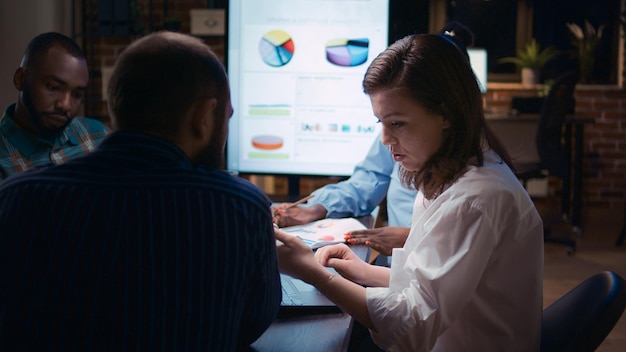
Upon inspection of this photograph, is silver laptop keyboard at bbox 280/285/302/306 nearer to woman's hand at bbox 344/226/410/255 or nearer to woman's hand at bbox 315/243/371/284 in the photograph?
woman's hand at bbox 315/243/371/284

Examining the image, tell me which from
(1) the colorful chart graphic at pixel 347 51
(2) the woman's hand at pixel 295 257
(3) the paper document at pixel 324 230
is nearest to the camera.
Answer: (2) the woman's hand at pixel 295 257

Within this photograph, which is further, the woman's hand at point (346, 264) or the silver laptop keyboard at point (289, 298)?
the woman's hand at point (346, 264)

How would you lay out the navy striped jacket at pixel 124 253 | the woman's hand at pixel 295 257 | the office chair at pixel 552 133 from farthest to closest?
the office chair at pixel 552 133
the woman's hand at pixel 295 257
the navy striped jacket at pixel 124 253

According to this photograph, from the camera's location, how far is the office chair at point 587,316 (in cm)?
106

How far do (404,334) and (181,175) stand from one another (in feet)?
1.56

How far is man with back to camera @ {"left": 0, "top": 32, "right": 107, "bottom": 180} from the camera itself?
201 cm

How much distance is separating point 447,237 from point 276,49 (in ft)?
4.43

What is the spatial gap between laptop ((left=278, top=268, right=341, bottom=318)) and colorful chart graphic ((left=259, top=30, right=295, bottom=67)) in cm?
119

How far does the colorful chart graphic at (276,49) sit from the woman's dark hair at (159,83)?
146 centimetres

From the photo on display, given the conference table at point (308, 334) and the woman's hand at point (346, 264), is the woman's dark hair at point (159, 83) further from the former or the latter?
the woman's hand at point (346, 264)

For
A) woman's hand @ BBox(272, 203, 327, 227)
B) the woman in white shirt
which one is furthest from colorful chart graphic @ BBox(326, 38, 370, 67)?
the woman in white shirt

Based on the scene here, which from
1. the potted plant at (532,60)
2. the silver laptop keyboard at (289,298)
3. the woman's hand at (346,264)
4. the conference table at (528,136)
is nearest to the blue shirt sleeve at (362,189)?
the woman's hand at (346,264)

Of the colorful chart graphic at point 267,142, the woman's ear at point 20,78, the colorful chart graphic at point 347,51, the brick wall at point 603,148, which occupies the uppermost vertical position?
the colorful chart graphic at point 347,51

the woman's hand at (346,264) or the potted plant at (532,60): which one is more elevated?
the potted plant at (532,60)
